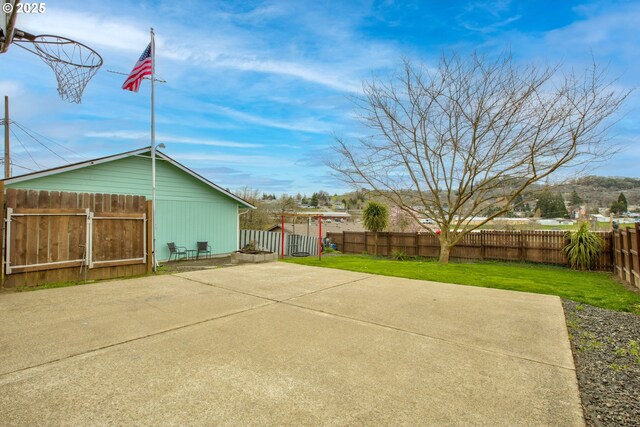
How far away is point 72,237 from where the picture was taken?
7.03 metres

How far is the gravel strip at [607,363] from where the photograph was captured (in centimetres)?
249

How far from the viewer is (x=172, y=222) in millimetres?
12312

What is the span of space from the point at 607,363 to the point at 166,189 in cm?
1218

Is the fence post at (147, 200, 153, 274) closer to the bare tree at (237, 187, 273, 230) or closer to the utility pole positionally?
the bare tree at (237, 187, 273, 230)

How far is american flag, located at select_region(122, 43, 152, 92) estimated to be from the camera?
9047 mm

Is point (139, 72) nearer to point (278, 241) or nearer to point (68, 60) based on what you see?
point (68, 60)

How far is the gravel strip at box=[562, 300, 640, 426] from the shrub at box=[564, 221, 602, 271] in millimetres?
8788

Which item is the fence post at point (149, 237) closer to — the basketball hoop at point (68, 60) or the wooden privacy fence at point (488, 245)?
the basketball hoop at point (68, 60)

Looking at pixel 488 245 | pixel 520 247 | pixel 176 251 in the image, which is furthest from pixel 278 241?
pixel 520 247

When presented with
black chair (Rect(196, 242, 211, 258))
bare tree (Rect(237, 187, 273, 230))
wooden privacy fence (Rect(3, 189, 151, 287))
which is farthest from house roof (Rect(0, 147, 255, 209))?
bare tree (Rect(237, 187, 273, 230))

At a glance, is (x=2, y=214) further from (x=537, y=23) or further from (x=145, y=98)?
(x=537, y=23)

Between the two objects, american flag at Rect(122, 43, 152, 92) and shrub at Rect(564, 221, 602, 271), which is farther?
shrub at Rect(564, 221, 602, 271)

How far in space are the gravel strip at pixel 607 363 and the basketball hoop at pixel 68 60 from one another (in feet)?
24.7

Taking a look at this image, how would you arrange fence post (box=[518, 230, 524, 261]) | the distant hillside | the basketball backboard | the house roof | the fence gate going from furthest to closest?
fence post (box=[518, 230, 524, 261]), the distant hillside, the house roof, the fence gate, the basketball backboard
